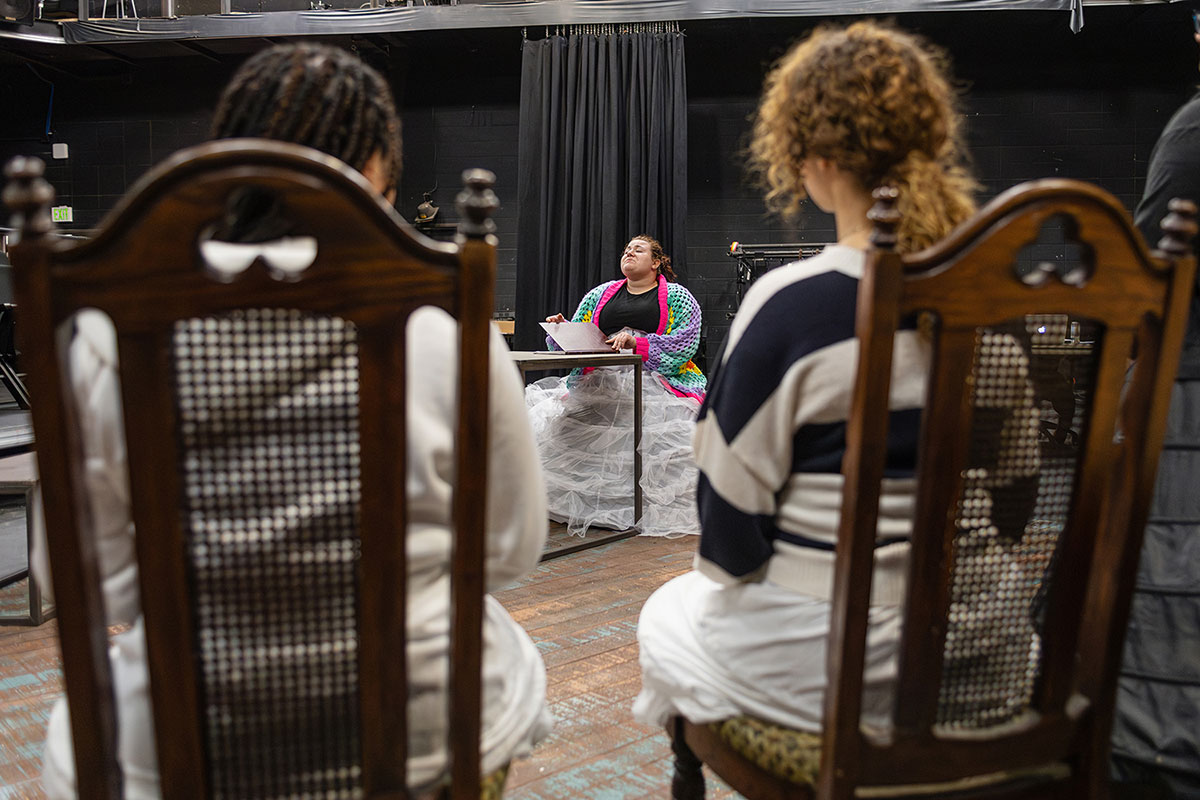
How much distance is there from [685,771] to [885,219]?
0.84 m

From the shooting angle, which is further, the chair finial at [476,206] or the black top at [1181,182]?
the black top at [1181,182]

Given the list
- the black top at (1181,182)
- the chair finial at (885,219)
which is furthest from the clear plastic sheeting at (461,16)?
the chair finial at (885,219)

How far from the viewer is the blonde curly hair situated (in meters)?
1.04

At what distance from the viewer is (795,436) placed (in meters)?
1.04

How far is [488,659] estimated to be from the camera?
942 mm

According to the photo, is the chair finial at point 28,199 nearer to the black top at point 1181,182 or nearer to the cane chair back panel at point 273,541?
the cane chair back panel at point 273,541

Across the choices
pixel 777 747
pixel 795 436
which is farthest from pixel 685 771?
pixel 795 436

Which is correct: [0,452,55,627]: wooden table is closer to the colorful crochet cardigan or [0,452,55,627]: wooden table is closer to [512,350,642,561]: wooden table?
[512,350,642,561]: wooden table

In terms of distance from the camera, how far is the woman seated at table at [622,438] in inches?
157

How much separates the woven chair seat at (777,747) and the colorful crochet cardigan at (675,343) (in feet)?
10.4

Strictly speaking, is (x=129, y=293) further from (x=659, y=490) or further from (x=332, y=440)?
(x=659, y=490)

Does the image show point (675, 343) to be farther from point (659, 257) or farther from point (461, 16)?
point (461, 16)

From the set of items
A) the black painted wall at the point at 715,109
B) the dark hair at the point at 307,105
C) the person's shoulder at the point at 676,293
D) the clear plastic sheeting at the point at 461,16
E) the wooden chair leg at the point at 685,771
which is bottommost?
the wooden chair leg at the point at 685,771

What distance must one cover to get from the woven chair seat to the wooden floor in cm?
75
